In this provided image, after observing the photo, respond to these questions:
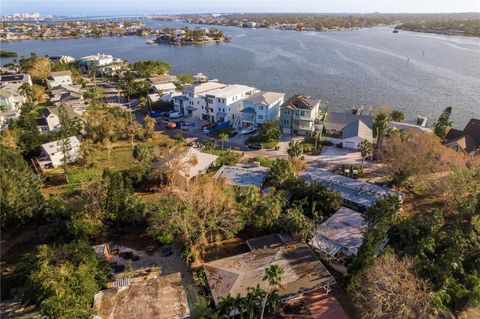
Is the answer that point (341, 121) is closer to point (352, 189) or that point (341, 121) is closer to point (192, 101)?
point (352, 189)

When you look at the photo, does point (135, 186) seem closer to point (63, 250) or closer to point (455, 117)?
point (63, 250)

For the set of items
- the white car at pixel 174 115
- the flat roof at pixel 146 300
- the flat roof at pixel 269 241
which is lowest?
the flat roof at pixel 146 300

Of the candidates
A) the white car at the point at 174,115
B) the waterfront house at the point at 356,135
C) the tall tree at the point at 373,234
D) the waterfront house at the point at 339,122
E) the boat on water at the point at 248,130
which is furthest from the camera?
the white car at the point at 174,115

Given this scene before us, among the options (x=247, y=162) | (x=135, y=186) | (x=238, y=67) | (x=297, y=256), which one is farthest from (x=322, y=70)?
(x=297, y=256)

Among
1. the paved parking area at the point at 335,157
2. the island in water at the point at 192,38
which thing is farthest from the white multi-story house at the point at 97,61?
the paved parking area at the point at 335,157

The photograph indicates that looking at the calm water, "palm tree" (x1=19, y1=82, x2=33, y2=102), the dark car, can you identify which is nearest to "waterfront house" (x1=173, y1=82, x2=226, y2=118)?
the dark car

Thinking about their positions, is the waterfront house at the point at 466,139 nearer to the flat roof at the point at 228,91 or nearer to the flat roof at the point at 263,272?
the flat roof at the point at 263,272
